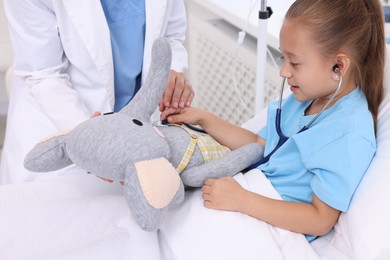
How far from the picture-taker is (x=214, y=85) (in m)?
2.31

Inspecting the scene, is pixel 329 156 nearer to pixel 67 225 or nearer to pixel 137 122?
pixel 137 122

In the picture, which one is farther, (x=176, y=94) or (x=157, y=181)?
(x=176, y=94)

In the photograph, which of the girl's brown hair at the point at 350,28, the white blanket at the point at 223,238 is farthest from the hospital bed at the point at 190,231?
the girl's brown hair at the point at 350,28

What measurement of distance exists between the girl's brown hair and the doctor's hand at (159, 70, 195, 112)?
363 millimetres

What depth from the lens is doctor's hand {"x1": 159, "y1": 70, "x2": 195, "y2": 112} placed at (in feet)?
3.94

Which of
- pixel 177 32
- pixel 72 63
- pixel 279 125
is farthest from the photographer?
pixel 177 32

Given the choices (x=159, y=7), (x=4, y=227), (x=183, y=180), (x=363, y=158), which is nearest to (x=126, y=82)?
(x=159, y=7)

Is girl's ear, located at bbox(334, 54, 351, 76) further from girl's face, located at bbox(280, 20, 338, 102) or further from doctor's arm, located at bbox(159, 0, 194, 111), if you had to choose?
doctor's arm, located at bbox(159, 0, 194, 111)

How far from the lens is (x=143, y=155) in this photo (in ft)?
2.71

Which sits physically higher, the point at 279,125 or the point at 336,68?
the point at 336,68

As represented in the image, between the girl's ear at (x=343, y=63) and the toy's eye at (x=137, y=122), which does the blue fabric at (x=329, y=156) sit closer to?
the girl's ear at (x=343, y=63)

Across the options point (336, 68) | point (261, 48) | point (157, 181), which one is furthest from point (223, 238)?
point (261, 48)

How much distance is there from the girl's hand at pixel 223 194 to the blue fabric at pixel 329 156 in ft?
0.37

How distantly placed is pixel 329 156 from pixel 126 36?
788mm
